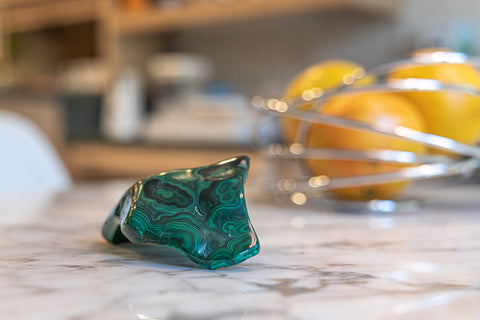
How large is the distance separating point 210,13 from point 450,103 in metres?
1.99

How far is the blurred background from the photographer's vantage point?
2.06m

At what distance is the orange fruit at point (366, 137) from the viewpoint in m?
0.47

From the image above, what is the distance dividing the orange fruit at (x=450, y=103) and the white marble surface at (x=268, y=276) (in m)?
0.10

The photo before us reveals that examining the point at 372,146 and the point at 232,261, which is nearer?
the point at 232,261

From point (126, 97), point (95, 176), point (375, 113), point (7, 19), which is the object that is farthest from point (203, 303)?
point (7, 19)

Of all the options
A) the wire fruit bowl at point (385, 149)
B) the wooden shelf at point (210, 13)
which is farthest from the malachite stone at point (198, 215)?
the wooden shelf at point (210, 13)

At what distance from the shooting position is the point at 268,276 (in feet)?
0.85

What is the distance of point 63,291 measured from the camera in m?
0.23

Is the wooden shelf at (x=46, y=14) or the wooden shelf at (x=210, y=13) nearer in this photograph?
the wooden shelf at (x=210, y=13)

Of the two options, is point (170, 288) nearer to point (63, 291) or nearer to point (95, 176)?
point (63, 291)

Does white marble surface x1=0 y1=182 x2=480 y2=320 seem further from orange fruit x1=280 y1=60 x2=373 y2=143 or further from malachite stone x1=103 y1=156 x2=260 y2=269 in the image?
orange fruit x1=280 y1=60 x2=373 y2=143

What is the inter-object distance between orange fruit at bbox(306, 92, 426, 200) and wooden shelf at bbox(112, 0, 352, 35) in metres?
1.54

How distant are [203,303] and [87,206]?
1.18 ft

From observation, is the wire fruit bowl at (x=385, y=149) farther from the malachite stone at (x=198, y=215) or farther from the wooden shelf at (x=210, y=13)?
the wooden shelf at (x=210, y=13)
